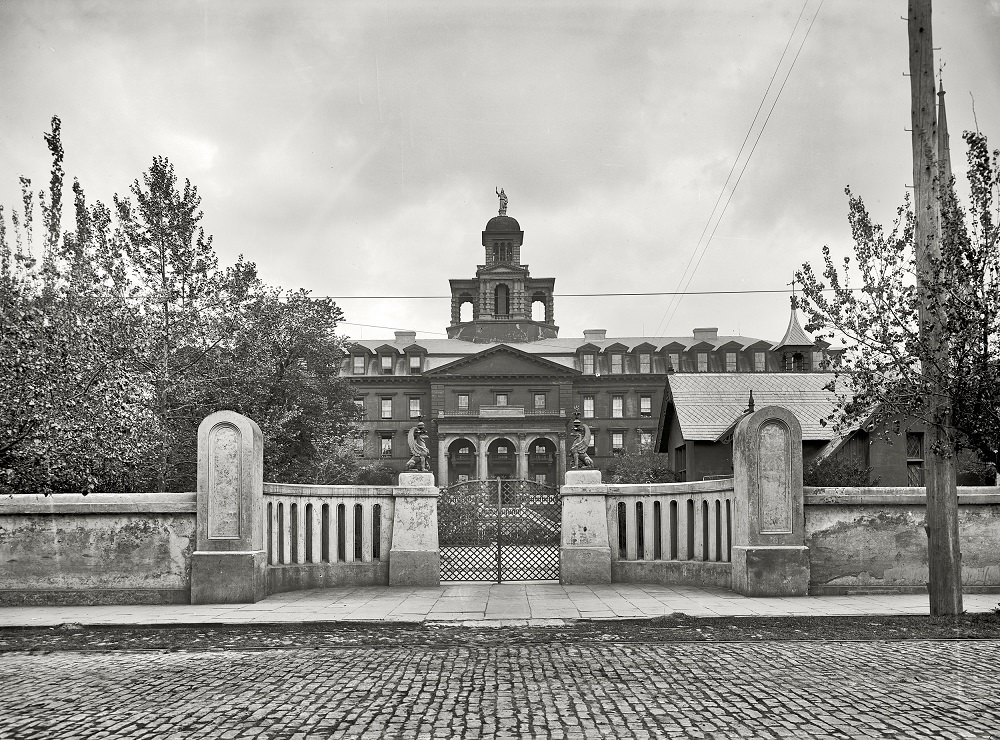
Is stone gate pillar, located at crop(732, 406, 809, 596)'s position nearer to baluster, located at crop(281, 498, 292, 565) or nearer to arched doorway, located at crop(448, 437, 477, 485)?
baluster, located at crop(281, 498, 292, 565)

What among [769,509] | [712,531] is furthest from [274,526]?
[769,509]

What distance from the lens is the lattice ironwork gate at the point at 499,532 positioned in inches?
588

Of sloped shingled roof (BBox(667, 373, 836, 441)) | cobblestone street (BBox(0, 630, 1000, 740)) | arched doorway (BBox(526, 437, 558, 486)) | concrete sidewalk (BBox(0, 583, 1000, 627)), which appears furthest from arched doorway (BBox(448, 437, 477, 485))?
cobblestone street (BBox(0, 630, 1000, 740))

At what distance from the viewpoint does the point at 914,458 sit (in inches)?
1148

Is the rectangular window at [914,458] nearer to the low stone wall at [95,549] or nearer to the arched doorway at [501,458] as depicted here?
the low stone wall at [95,549]

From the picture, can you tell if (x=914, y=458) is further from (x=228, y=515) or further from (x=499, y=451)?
(x=499, y=451)

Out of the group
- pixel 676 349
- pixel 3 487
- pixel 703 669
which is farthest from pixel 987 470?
pixel 676 349

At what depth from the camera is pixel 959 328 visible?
30.4 ft

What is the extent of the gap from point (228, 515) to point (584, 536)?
5656mm

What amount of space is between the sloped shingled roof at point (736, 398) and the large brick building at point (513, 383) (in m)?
33.8

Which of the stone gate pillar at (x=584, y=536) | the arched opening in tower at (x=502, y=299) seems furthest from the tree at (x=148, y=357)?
the arched opening in tower at (x=502, y=299)

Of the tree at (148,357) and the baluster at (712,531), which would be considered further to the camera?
the baluster at (712,531)

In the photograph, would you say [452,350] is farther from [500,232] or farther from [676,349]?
[676,349]

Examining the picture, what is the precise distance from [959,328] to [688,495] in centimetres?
526
